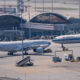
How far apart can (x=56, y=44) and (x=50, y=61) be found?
1642 cm

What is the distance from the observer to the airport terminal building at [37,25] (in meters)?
69.8

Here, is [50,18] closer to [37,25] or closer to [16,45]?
[37,25]

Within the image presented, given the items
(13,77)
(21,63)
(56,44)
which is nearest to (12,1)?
(56,44)

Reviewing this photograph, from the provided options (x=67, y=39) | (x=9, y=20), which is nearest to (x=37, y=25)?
(x=9, y=20)

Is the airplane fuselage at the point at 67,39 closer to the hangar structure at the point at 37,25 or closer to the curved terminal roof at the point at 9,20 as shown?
the hangar structure at the point at 37,25

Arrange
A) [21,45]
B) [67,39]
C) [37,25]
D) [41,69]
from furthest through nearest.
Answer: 1. [37,25]
2. [67,39]
3. [21,45]
4. [41,69]

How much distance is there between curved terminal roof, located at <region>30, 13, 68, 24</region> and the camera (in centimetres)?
7194

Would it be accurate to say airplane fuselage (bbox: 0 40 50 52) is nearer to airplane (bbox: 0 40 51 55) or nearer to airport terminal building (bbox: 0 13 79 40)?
airplane (bbox: 0 40 51 55)

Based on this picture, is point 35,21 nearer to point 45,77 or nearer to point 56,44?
point 56,44

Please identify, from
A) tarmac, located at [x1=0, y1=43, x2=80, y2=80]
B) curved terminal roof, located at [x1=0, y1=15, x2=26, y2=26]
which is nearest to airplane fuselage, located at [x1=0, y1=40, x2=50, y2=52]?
tarmac, located at [x1=0, y1=43, x2=80, y2=80]

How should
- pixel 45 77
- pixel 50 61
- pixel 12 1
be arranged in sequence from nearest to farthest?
1. pixel 45 77
2. pixel 50 61
3. pixel 12 1

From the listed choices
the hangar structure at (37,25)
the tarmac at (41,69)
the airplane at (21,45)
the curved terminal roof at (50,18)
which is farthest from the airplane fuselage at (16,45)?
the curved terminal roof at (50,18)

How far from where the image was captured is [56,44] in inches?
2438

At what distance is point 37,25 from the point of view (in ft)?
232
